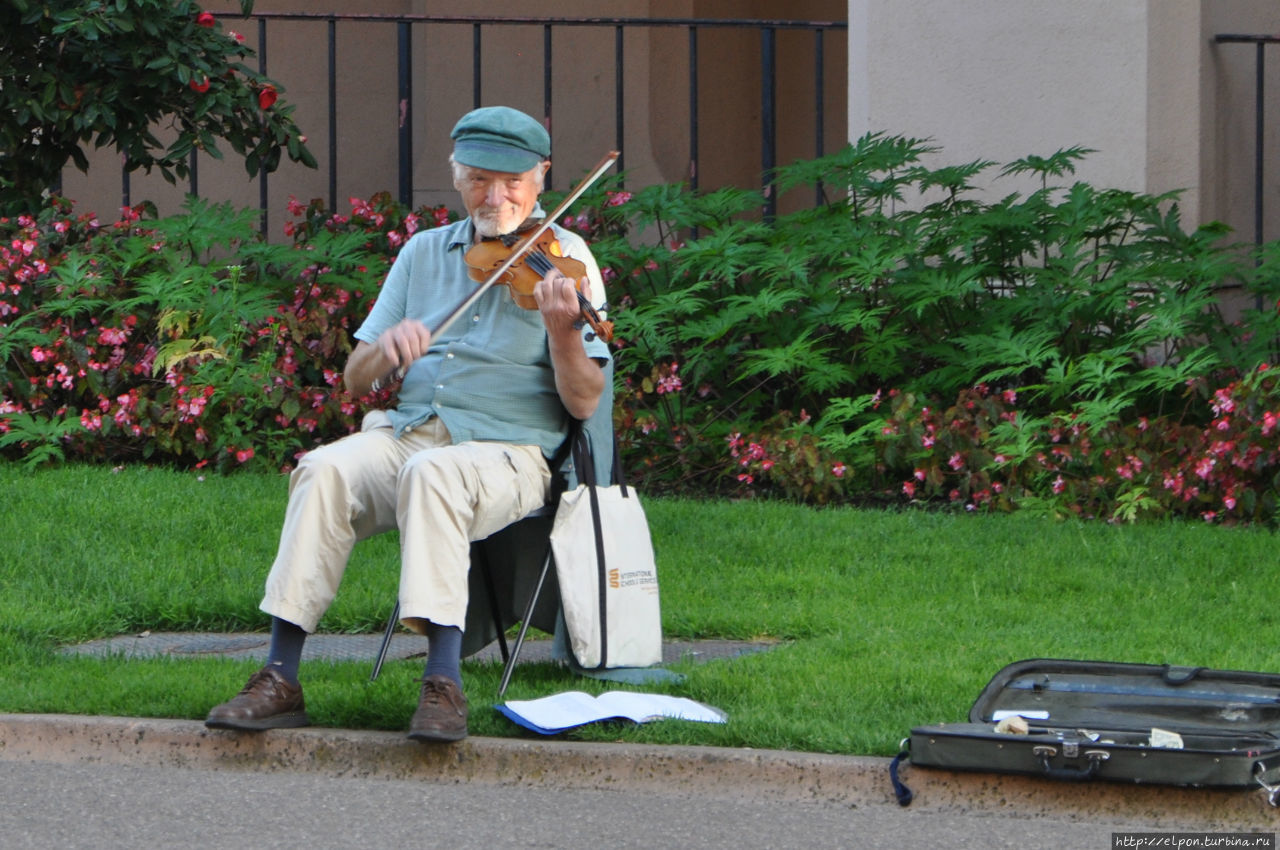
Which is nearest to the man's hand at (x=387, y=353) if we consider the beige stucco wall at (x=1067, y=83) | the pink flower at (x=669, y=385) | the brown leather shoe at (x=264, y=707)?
the brown leather shoe at (x=264, y=707)

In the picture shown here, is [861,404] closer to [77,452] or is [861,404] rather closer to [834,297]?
[834,297]

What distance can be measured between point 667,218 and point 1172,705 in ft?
16.0

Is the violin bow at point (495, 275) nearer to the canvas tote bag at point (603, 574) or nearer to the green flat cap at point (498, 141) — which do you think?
the green flat cap at point (498, 141)

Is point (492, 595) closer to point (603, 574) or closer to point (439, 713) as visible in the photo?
point (603, 574)

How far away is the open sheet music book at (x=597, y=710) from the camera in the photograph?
174 inches

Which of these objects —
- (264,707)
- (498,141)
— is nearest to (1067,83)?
(498,141)

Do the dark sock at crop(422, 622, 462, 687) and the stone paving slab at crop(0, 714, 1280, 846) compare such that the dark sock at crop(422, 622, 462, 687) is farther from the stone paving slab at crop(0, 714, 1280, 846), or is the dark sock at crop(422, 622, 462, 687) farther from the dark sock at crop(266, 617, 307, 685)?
the dark sock at crop(266, 617, 307, 685)

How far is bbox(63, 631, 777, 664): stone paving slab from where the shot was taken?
5512 mm

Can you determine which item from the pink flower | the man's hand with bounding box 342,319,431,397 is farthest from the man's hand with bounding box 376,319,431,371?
the pink flower

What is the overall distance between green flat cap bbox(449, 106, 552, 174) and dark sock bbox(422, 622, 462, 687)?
124cm

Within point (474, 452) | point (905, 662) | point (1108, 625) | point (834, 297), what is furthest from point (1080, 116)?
point (474, 452)

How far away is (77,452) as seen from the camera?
8.18 metres

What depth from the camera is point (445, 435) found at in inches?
196

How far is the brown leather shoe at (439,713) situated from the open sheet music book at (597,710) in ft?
0.47
